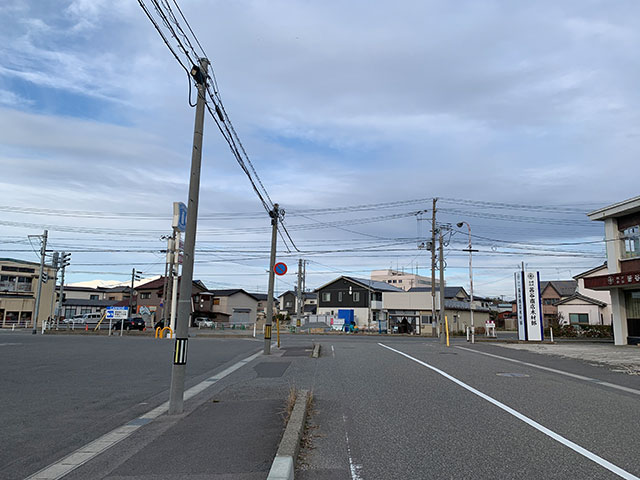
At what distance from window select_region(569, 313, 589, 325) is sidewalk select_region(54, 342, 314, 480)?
57.9 meters

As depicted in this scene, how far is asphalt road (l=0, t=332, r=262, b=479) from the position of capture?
19.9ft

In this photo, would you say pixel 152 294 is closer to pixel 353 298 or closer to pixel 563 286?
pixel 353 298

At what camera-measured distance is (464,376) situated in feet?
41.2

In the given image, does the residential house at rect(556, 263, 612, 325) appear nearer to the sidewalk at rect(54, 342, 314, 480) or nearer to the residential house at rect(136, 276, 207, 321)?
the residential house at rect(136, 276, 207, 321)

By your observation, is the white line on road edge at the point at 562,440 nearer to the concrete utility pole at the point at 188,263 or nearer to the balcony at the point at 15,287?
the concrete utility pole at the point at 188,263

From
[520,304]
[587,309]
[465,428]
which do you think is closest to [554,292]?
[587,309]

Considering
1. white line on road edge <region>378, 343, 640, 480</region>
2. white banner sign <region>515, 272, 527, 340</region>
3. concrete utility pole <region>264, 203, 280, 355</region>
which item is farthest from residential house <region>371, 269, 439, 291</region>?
white line on road edge <region>378, 343, 640, 480</region>

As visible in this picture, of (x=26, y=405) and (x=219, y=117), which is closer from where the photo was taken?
(x=26, y=405)

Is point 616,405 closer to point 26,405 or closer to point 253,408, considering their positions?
point 253,408

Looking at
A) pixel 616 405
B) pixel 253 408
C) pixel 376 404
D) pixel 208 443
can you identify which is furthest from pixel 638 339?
pixel 208 443

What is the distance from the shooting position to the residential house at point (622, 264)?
28984mm

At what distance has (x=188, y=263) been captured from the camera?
325 inches

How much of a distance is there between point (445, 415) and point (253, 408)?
303cm

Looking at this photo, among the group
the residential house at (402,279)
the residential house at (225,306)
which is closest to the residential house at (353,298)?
the residential house at (225,306)
